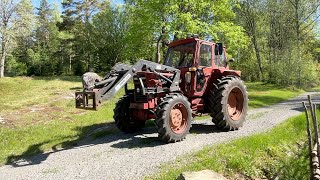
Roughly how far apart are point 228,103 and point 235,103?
429 mm

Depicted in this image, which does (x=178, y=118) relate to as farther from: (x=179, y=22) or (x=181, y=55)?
(x=179, y=22)

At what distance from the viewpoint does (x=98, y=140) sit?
1015 centimetres

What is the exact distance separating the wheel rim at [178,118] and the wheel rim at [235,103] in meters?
2.44

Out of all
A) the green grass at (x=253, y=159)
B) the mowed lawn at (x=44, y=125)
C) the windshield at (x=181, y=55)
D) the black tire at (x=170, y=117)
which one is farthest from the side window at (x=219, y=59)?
the mowed lawn at (x=44, y=125)

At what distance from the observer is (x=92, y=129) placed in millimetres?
11844

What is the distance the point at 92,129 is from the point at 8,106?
901cm

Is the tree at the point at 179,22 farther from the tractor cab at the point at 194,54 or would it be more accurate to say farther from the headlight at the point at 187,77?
the headlight at the point at 187,77

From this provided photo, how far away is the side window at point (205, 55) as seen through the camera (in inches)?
412

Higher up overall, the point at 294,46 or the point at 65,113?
the point at 294,46

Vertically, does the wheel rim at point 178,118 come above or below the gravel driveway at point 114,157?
above

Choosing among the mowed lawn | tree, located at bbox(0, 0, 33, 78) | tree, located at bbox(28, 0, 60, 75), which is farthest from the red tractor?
tree, located at bbox(28, 0, 60, 75)

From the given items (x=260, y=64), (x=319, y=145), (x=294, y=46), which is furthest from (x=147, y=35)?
(x=260, y=64)

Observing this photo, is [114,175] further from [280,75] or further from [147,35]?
[280,75]

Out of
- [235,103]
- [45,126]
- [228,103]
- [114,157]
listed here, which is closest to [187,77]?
[228,103]
